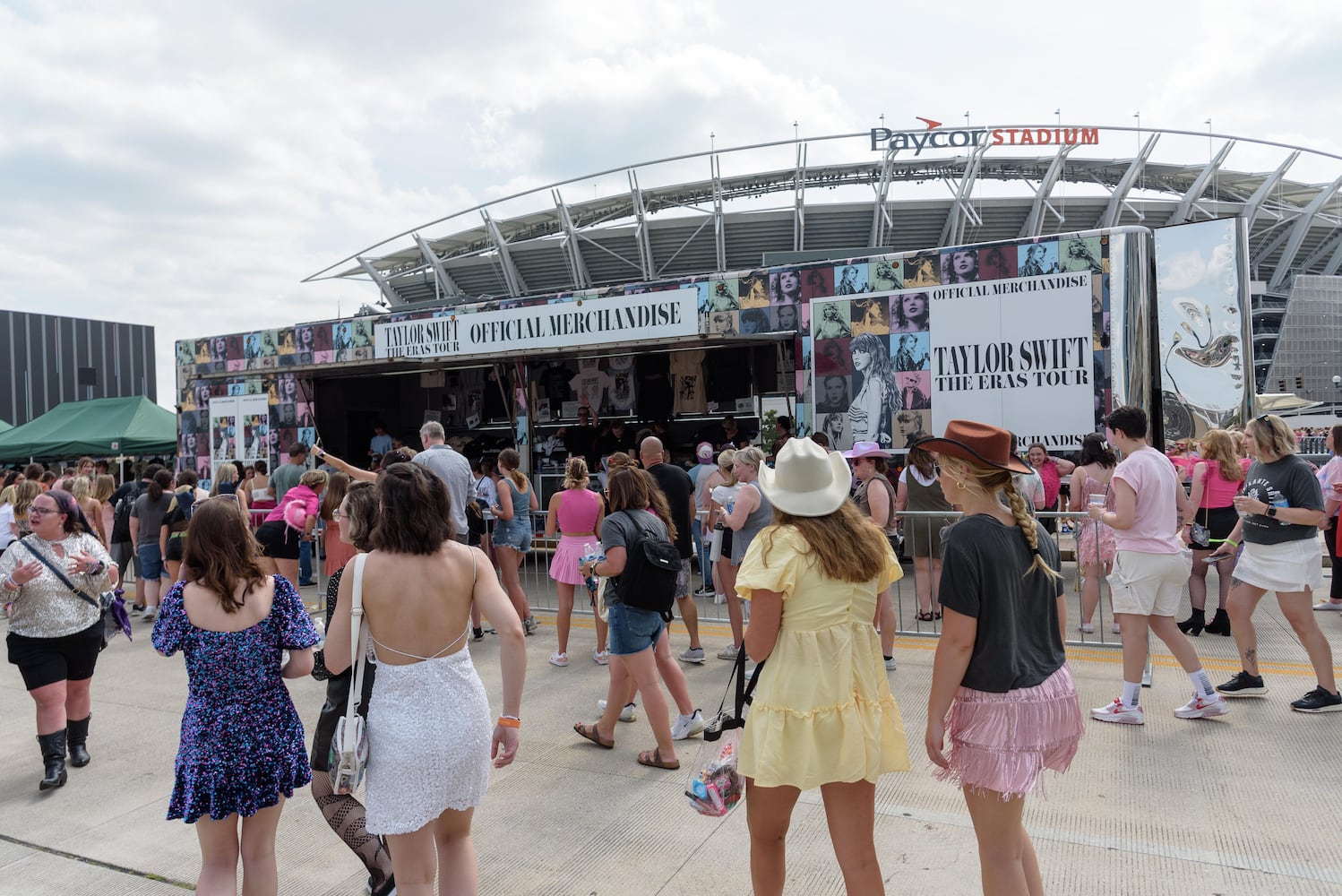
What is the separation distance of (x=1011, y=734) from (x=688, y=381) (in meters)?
13.0

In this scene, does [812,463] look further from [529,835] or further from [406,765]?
[529,835]

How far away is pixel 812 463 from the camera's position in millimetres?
2912

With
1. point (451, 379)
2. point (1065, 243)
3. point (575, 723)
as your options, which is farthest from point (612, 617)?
point (451, 379)

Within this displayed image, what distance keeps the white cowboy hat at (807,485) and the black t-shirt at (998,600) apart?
15.7 inches

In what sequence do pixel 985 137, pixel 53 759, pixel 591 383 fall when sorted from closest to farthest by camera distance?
pixel 53 759 < pixel 591 383 < pixel 985 137

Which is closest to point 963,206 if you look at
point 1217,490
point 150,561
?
point 1217,490

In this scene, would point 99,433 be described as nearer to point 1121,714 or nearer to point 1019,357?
point 1019,357

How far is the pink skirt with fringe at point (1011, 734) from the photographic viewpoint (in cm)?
270

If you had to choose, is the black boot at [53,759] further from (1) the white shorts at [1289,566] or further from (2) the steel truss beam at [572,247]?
(2) the steel truss beam at [572,247]

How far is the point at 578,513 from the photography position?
700 centimetres

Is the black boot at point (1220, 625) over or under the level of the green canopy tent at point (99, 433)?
under

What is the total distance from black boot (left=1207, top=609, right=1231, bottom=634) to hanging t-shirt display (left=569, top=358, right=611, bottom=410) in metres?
11.0

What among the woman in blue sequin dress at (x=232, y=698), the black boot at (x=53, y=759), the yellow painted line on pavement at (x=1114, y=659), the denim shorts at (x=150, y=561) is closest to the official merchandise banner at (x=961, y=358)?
the yellow painted line on pavement at (x=1114, y=659)

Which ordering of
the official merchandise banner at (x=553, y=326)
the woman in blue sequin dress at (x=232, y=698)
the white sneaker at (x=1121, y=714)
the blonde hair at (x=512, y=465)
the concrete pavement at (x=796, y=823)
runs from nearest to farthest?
the woman in blue sequin dress at (x=232, y=698), the concrete pavement at (x=796, y=823), the white sneaker at (x=1121, y=714), the blonde hair at (x=512, y=465), the official merchandise banner at (x=553, y=326)
